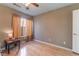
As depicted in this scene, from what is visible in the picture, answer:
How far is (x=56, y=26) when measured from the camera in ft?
13.4

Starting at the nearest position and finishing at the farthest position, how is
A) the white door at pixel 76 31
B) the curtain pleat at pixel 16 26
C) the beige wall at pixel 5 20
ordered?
the white door at pixel 76 31, the beige wall at pixel 5 20, the curtain pleat at pixel 16 26

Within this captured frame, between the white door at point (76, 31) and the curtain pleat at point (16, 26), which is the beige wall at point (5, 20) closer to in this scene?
the curtain pleat at point (16, 26)

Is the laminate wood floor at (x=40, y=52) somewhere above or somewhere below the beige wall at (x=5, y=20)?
below

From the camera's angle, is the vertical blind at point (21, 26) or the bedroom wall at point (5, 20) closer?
the bedroom wall at point (5, 20)

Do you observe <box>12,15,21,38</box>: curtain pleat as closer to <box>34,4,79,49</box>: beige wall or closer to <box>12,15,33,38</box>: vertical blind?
<box>12,15,33,38</box>: vertical blind

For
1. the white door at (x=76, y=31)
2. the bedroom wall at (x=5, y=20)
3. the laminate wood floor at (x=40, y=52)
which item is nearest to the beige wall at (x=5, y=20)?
the bedroom wall at (x=5, y=20)

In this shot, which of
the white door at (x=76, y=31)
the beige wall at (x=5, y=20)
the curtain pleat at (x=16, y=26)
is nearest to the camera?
the white door at (x=76, y=31)

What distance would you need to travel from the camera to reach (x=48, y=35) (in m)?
4.62

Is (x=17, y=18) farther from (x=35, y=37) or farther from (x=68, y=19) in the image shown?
(x=68, y=19)

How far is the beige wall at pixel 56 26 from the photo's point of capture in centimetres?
344

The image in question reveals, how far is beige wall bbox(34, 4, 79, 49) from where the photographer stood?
3441 mm

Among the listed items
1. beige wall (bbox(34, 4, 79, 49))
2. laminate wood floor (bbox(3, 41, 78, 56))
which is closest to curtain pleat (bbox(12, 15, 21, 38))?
laminate wood floor (bbox(3, 41, 78, 56))

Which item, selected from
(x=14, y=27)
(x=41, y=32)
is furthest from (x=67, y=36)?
(x=14, y=27)

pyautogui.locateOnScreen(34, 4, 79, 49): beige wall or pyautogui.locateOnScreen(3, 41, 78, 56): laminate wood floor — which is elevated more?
pyautogui.locateOnScreen(34, 4, 79, 49): beige wall
